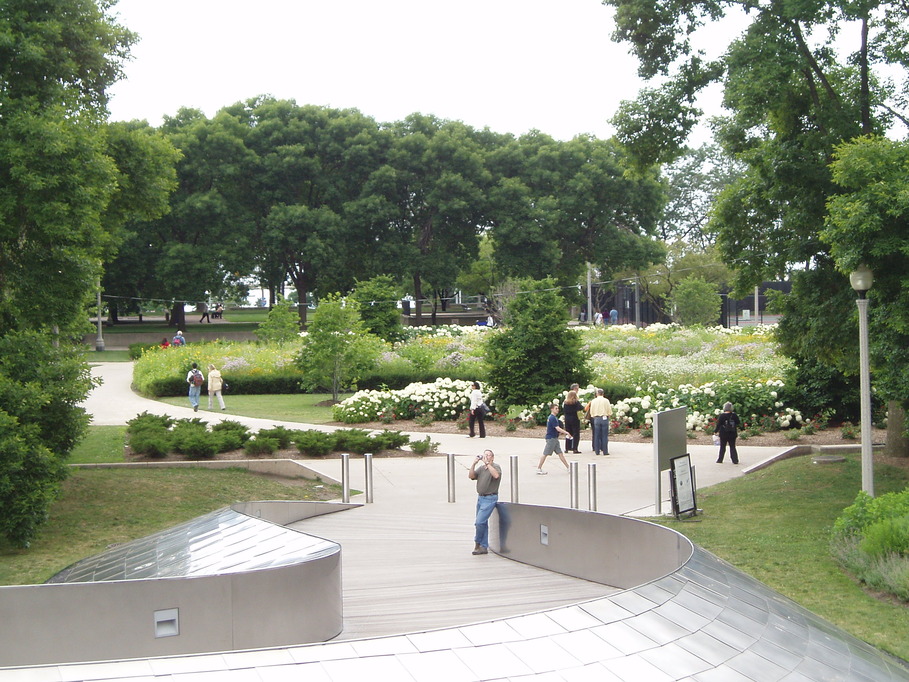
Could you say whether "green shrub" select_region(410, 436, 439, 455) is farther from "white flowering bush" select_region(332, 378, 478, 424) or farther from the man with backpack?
the man with backpack

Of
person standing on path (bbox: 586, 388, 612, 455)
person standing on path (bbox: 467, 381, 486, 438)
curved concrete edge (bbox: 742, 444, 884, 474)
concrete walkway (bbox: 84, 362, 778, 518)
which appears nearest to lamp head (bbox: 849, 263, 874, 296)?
concrete walkway (bbox: 84, 362, 778, 518)

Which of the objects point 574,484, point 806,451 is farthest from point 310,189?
point 574,484

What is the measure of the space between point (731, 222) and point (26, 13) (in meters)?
12.2

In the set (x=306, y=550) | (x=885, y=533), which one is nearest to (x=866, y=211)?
(x=885, y=533)

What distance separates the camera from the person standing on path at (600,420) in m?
19.5

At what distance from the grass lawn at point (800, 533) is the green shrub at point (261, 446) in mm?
8391

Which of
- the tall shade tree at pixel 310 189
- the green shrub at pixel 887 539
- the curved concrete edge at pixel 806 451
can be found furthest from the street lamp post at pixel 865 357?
the tall shade tree at pixel 310 189

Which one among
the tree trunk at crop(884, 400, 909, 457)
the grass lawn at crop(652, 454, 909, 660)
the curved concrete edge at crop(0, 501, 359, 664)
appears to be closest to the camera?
the curved concrete edge at crop(0, 501, 359, 664)

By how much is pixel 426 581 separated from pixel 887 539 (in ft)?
16.7

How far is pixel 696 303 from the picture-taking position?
170 feet

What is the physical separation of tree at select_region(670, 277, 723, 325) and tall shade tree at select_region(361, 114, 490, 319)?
1349 cm

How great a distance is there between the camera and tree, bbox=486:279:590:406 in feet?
80.7

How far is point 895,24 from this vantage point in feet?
49.5

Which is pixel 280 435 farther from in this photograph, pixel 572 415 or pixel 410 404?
pixel 410 404
